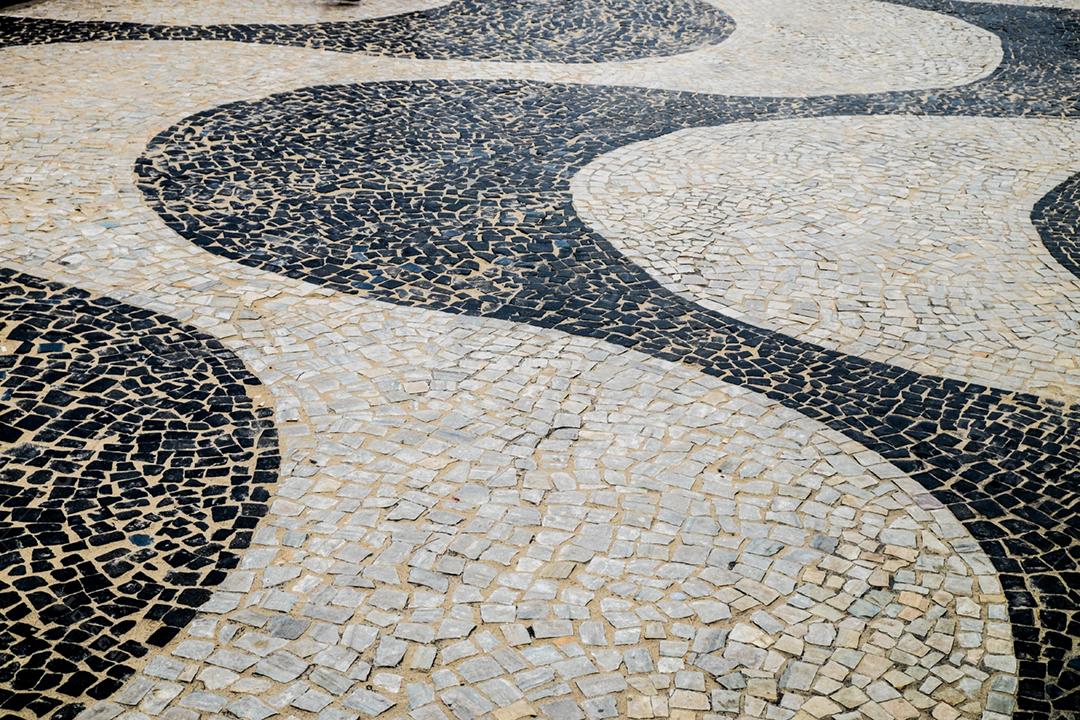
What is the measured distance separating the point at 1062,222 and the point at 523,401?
5200mm

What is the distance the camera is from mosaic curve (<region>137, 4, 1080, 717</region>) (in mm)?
4828

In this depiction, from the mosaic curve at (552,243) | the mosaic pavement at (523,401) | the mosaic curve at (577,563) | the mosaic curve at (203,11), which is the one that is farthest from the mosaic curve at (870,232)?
the mosaic curve at (203,11)

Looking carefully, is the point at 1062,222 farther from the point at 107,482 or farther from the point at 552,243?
the point at 107,482

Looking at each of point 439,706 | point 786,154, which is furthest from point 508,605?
point 786,154

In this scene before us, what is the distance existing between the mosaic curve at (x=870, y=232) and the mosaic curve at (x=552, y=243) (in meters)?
0.28

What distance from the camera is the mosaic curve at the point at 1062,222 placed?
739 cm

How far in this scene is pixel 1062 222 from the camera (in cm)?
795

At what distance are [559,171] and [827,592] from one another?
16.3 ft

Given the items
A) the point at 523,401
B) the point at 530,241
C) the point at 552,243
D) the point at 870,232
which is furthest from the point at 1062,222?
the point at 523,401

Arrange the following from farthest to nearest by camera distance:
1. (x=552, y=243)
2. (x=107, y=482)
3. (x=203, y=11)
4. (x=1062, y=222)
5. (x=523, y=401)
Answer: (x=203, y=11), (x=1062, y=222), (x=552, y=243), (x=523, y=401), (x=107, y=482)

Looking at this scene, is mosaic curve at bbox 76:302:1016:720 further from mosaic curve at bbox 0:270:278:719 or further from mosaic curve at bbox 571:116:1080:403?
mosaic curve at bbox 571:116:1080:403

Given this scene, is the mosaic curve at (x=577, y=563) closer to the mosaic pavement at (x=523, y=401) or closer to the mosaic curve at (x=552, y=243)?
the mosaic pavement at (x=523, y=401)

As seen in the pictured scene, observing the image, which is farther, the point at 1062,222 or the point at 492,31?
the point at 492,31

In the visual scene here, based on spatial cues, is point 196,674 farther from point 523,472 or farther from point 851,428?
point 851,428
